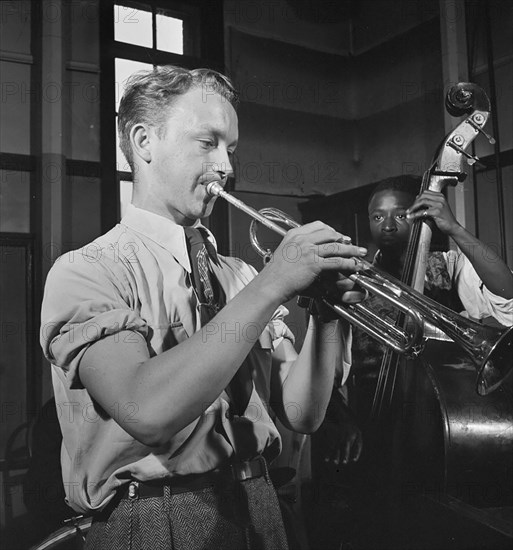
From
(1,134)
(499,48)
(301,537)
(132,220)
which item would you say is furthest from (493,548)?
(1,134)

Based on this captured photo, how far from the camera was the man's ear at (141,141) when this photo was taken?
1.16 m

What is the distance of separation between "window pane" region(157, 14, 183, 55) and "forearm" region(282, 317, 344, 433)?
35.1 inches

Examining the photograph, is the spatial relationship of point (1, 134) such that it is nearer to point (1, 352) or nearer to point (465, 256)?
point (1, 352)

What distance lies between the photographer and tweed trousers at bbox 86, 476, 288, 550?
3.11 ft

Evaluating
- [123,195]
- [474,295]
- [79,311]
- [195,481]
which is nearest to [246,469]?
[195,481]

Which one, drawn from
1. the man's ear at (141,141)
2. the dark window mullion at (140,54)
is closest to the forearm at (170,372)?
the man's ear at (141,141)

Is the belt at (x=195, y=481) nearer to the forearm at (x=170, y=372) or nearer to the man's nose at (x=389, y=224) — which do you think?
the forearm at (x=170, y=372)

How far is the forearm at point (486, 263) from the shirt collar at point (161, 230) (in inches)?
26.0

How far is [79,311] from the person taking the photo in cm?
87

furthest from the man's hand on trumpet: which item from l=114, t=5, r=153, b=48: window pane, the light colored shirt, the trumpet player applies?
l=114, t=5, r=153, b=48: window pane

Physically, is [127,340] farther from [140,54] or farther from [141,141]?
[140,54]

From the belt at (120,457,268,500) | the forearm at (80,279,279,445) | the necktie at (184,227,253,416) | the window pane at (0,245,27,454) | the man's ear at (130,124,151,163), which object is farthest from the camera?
the window pane at (0,245,27,454)

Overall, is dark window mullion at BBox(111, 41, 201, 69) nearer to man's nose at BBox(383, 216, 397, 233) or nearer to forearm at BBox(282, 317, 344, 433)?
man's nose at BBox(383, 216, 397, 233)

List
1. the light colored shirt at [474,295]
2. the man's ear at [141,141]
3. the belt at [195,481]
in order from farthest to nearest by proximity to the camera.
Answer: the light colored shirt at [474,295] → the man's ear at [141,141] → the belt at [195,481]
